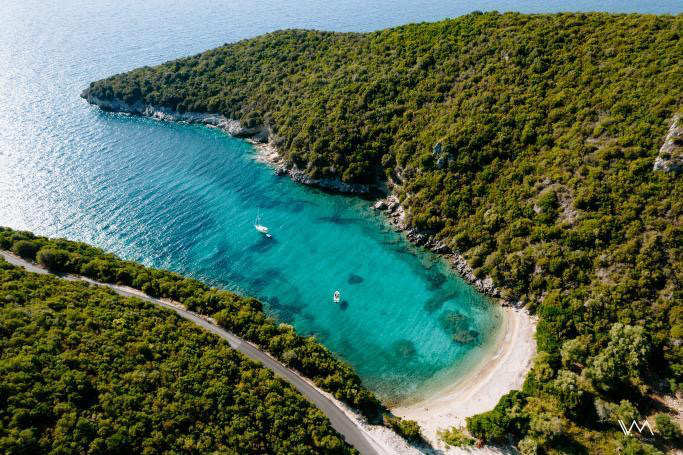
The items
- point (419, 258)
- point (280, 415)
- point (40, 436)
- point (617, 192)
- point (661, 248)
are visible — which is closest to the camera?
point (40, 436)

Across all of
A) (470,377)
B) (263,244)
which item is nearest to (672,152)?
(470,377)

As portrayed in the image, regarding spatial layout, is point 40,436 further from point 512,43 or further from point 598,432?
point 512,43

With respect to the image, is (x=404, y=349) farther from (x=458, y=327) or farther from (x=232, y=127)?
(x=232, y=127)

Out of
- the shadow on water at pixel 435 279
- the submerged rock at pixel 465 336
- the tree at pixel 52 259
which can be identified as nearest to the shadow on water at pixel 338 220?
the shadow on water at pixel 435 279

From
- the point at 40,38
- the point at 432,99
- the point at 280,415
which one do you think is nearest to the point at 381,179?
the point at 432,99

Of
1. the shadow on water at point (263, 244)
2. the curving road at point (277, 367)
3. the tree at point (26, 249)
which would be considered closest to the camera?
the curving road at point (277, 367)

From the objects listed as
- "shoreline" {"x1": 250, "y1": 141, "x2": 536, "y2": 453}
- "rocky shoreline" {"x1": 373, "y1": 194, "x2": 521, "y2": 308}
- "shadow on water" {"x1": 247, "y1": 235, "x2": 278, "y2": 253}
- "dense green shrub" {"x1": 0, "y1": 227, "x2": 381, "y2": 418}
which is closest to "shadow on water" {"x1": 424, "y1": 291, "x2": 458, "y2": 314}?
"rocky shoreline" {"x1": 373, "y1": 194, "x2": 521, "y2": 308}
